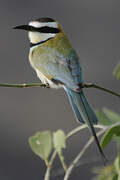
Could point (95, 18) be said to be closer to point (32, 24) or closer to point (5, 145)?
point (5, 145)

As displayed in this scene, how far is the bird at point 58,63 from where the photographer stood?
1224 mm

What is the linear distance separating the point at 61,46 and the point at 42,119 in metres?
2.17

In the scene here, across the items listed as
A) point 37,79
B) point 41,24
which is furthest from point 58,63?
point 37,79

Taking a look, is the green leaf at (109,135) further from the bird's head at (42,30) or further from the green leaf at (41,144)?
the bird's head at (42,30)

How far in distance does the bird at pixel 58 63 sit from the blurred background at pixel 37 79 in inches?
61.0

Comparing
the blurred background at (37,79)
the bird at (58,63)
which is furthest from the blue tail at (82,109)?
the blurred background at (37,79)

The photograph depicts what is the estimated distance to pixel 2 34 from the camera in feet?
13.2

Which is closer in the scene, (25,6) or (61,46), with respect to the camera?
(61,46)

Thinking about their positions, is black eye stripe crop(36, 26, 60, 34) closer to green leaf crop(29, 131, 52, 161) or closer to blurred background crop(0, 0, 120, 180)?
green leaf crop(29, 131, 52, 161)

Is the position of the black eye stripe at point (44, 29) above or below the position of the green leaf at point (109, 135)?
above

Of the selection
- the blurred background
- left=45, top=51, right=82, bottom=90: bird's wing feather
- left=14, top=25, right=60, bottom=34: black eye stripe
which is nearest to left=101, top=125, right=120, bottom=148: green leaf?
left=45, top=51, right=82, bottom=90: bird's wing feather

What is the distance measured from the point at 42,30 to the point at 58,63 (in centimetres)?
15

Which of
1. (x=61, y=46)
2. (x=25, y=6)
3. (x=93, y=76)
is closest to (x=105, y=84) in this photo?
(x=93, y=76)

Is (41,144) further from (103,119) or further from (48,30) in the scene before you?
(48,30)
